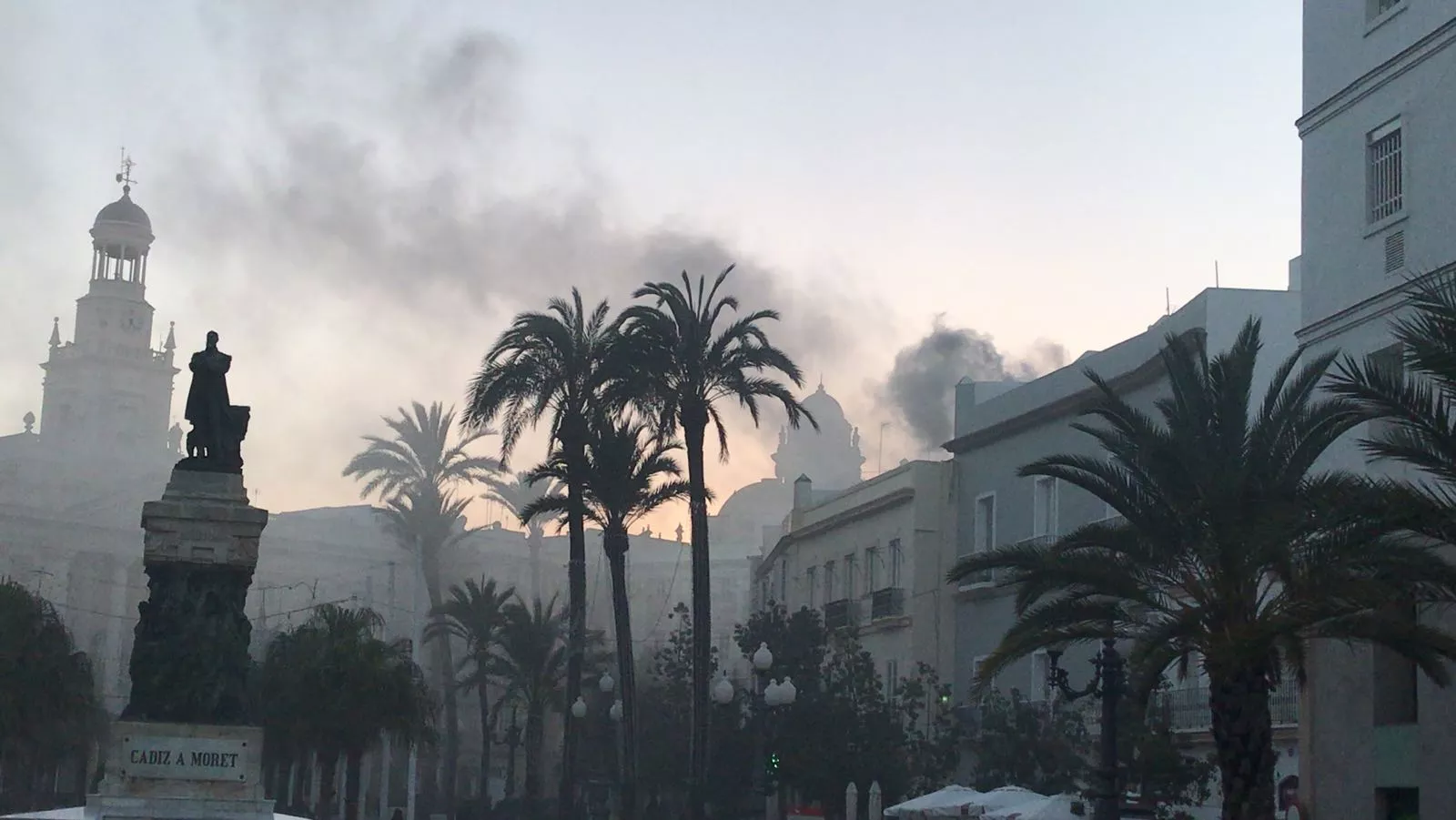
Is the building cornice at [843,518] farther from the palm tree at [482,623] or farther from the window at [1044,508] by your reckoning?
the palm tree at [482,623]

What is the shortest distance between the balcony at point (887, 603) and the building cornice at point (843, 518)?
7.39 ft

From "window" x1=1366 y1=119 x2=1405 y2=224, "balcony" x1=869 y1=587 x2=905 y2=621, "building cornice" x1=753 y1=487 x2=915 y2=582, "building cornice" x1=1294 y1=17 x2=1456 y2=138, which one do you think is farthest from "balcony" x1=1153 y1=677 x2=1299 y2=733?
"building cornice" x1=753 y1=487 x2=915 y2=582

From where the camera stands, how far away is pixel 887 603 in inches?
1939

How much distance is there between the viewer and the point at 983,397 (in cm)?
4897

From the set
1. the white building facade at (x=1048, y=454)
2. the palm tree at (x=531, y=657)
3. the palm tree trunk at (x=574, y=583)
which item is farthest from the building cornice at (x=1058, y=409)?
the palm tree at (x=531, y=657)

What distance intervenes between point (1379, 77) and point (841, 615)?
28.2m

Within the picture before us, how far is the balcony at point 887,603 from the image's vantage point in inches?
1916

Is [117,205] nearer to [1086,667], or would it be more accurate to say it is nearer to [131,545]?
[131,545]

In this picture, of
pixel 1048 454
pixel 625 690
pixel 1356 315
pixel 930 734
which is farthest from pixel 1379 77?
pixel 930 734

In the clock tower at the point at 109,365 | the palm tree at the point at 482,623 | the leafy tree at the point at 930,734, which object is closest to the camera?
the leafy tree at the point at 930,734

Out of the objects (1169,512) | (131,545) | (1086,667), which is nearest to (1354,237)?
(1169,512)

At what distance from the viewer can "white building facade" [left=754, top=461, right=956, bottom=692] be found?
157ft

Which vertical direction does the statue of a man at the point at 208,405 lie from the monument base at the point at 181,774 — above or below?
above

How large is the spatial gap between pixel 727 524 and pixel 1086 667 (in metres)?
82.7
